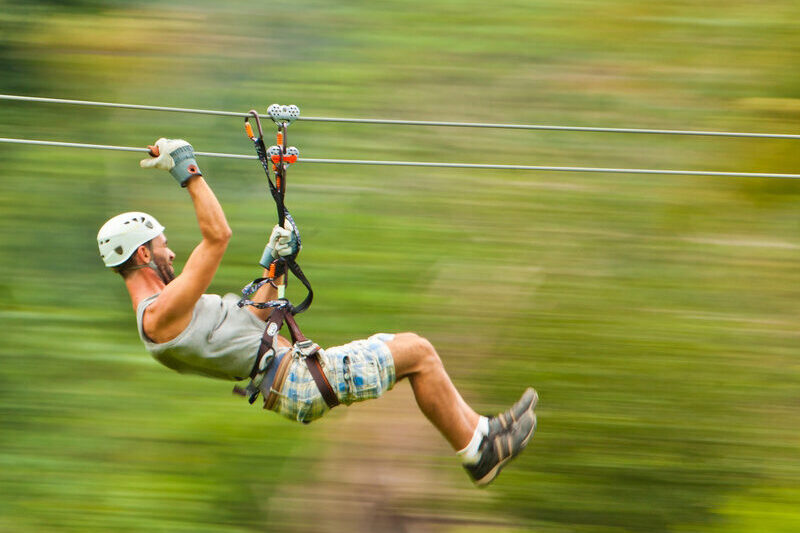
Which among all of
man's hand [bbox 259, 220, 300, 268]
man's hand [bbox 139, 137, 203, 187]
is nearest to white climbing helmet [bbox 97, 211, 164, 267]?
man's hand [bbox 139, 137, 203, 187]

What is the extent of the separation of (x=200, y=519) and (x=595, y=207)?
3.11 metres

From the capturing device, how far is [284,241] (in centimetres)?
415

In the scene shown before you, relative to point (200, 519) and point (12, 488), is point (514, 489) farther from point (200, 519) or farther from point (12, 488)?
point (12, 488)

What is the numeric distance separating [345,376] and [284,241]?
598 millimetres

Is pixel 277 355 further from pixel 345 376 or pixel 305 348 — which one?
pixel 345 376

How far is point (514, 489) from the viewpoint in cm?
677

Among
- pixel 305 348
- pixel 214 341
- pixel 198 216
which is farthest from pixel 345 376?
pixel 198 216

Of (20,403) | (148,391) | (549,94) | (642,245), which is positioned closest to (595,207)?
(642,245)

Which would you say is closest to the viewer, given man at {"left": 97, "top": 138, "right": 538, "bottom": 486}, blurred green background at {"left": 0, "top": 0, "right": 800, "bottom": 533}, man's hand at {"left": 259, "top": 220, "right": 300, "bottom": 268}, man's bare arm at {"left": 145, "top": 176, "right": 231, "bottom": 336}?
man's bare arm at {"left": 145, "top": 176, "right": 231, "bottom": 336}

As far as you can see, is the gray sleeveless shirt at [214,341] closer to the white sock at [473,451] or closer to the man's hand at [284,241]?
the man's hand at [284,241]

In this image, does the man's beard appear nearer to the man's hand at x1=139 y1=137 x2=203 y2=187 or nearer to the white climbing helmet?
the white climbing helmet

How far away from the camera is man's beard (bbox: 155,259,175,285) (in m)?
4.49

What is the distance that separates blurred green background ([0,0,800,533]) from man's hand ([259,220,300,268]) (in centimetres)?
242

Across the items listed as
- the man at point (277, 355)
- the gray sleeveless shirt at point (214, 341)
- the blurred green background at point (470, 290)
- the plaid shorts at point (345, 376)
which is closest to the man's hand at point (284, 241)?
the man at point (277, 355)
